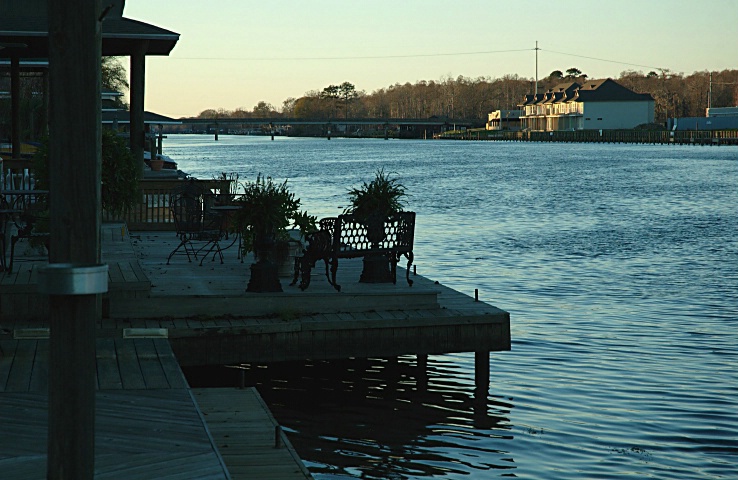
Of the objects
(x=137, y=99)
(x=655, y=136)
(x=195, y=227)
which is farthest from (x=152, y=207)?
(x=655, y=136)

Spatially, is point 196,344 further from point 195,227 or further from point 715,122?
point 715,122

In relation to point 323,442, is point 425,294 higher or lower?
higher

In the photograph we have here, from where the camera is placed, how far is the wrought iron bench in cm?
1116

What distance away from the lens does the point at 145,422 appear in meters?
6.79

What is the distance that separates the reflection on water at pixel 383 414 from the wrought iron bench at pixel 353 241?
131 cm

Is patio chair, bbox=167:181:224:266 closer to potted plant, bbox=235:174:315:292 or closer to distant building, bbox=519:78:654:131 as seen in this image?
potted plant, bbox=235:174:315:292

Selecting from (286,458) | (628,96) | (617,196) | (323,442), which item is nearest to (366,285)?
(323,442)

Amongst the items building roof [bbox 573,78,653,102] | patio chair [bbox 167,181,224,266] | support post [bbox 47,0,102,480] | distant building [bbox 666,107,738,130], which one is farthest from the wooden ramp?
building roof [bbox 573,78,653,102]

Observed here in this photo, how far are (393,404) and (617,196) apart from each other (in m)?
48.6

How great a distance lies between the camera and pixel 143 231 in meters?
17.6

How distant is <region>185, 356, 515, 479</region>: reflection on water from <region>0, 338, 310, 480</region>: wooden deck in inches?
59.1

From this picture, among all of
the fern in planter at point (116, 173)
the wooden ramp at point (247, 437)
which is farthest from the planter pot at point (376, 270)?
the fern in planter at point (116, 173)

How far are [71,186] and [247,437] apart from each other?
13.2ft

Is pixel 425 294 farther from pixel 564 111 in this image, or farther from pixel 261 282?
pixel 564 111
